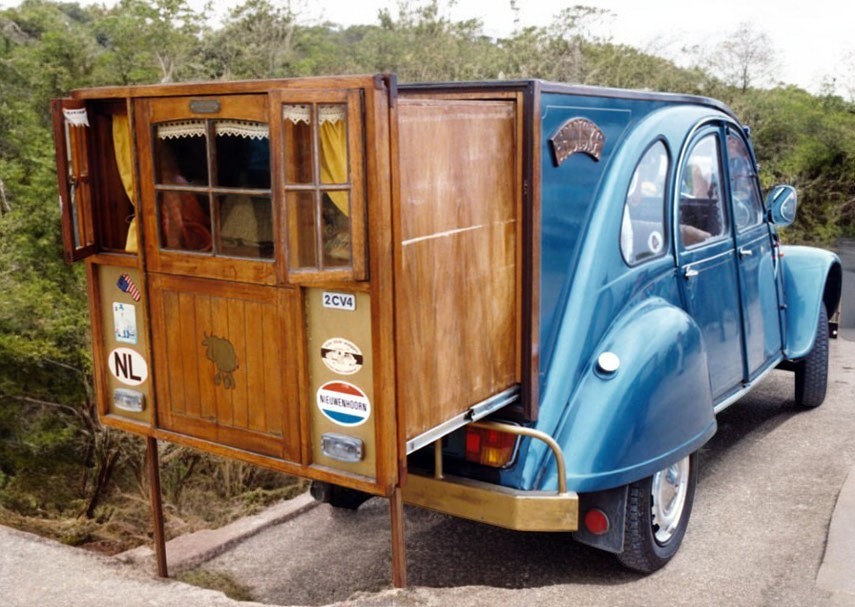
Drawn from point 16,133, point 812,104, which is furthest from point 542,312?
point 812,104

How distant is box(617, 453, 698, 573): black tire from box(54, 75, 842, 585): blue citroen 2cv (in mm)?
13

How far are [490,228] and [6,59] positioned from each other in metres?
14.3

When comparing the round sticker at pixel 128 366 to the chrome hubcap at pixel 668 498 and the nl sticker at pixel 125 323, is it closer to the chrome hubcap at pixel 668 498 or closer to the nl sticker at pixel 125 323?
the nl sticker at pixel 125 323

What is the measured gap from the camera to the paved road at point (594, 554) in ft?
12.9

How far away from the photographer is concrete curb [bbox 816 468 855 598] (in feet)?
13.2

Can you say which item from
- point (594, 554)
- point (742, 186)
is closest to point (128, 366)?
point (594, 554)

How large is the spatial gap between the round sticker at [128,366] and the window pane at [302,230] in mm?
1222

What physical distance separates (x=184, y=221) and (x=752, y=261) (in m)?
3.49

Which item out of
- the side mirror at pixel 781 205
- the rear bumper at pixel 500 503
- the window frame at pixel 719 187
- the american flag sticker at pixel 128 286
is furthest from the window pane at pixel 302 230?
the side mirror at pixel 781 205

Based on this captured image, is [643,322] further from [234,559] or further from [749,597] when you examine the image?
[234,559]

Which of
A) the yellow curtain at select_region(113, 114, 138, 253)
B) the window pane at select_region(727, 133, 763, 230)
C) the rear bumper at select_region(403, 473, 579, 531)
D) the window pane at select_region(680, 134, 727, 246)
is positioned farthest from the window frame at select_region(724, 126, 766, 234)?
the yellow curtain at select_region(113, 114, 138, 253)

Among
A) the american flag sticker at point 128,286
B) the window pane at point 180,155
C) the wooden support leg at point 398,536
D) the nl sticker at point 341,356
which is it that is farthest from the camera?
the american flag sticker at point 128,286

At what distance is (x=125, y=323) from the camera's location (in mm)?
3998

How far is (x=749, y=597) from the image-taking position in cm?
394
